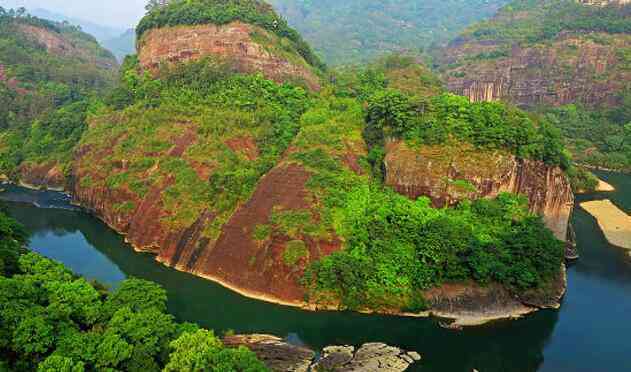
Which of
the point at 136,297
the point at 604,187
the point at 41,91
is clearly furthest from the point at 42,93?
the point at 604,187

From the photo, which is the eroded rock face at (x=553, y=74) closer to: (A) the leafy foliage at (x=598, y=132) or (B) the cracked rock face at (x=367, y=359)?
(A) the leafy foliage at (x=598, y=132)

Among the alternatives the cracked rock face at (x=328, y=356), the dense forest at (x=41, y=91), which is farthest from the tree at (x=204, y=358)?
the dense forest at (x=41, y=91)

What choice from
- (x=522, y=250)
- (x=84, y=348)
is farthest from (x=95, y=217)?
(x=522, y=250)

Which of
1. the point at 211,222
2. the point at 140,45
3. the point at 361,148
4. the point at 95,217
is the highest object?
the point at 140,45

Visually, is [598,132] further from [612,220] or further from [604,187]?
[612,220]

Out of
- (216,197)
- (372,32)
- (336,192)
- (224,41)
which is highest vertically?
(372,32)

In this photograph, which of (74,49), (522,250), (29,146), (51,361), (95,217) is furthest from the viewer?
(74,49)

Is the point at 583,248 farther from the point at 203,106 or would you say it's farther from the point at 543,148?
the point at 203,106
